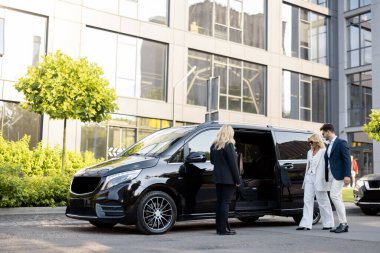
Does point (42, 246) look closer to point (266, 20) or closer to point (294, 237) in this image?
point (294, 237)

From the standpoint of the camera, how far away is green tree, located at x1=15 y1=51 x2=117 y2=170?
15.0m

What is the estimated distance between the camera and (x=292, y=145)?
10.7 m

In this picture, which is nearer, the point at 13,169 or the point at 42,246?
the point at 42,246

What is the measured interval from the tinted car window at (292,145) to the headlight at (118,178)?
3.28 m

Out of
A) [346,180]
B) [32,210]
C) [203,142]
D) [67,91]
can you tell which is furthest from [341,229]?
[67,91]

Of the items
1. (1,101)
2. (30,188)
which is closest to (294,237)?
(30,188)

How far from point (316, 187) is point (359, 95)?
25.5 m

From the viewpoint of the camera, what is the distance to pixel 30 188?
11961mm

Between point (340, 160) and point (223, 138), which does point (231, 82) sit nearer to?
point (340, 160)

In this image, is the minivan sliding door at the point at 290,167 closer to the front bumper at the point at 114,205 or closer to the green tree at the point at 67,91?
the front bumper at the point at 114,205

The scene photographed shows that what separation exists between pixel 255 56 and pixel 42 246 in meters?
23.4

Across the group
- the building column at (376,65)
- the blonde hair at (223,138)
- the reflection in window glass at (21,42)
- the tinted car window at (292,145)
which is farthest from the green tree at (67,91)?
the building column at (376,65)

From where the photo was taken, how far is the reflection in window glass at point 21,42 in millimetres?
21125

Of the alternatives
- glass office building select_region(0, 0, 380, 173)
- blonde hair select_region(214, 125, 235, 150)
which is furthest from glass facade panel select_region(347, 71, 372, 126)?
blonde hair select_region(214, 125, 235, 150)
